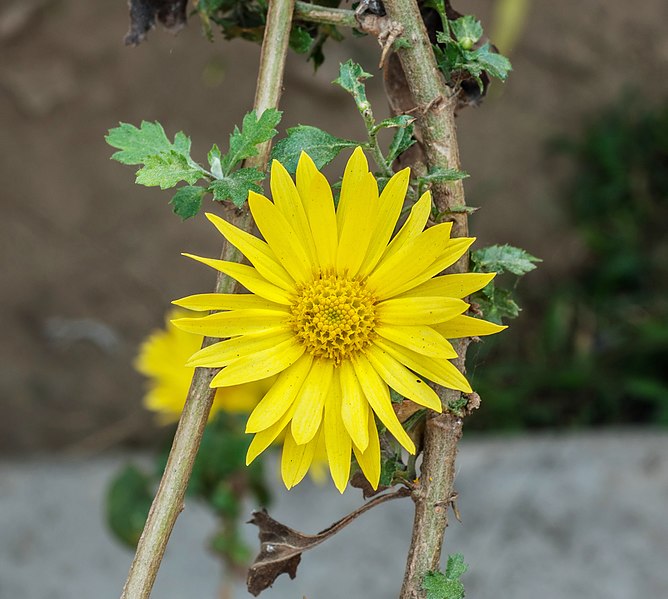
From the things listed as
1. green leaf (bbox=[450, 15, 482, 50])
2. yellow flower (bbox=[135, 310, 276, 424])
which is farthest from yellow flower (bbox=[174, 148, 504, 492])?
yellow flower (bbox=[135, 310, 276, 424])

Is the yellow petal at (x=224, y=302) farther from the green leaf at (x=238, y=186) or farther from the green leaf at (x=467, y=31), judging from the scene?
the green leaf at (x=467, y=31)

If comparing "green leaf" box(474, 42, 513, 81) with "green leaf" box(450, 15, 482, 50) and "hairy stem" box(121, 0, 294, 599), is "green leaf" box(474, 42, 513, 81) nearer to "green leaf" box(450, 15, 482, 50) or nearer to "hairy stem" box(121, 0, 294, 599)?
"green leaf" box(450, 15, 482, 50)

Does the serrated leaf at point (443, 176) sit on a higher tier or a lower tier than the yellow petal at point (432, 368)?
higher

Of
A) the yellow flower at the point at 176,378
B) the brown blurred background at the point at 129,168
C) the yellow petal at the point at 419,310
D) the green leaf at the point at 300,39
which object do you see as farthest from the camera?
the brown blurred background at the point at 129,168

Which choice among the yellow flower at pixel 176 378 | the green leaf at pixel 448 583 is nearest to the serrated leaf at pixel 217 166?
the green leaf at pixel 448 583

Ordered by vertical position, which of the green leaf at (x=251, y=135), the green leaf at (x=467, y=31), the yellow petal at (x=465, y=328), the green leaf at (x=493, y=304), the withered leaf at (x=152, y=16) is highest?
the withered leaf at (x=152, y=16)

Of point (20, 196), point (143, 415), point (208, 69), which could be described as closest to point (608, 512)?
point (143, 415)
